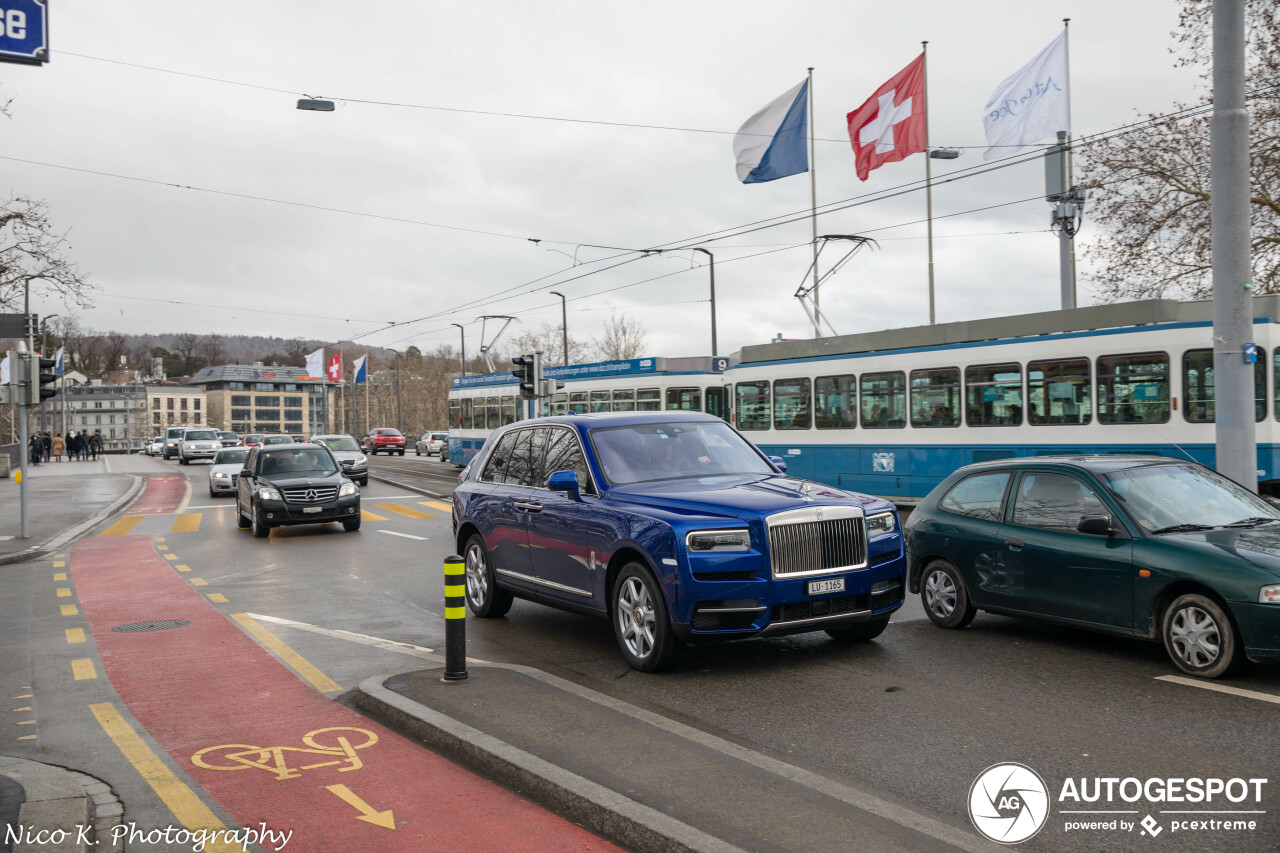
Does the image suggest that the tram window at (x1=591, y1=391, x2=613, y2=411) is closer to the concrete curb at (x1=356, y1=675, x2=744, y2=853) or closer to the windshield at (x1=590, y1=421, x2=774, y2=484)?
the windshield at (x1=590, y1=421, x2=774, y2=484)

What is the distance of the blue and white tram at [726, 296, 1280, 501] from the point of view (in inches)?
584

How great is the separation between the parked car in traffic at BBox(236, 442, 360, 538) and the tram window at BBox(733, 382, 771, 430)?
30.6 ft

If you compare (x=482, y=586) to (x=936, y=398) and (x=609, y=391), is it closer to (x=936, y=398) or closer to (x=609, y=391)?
(x=936, y=398)

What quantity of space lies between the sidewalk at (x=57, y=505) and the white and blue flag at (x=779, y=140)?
62.7ft

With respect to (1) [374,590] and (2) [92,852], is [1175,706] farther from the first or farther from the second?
(1) [374,590]

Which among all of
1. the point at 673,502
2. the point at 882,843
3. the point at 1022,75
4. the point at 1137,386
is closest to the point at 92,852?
the point at 882,843

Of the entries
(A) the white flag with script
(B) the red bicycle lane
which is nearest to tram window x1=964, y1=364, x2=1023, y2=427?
(A) the white flag with script

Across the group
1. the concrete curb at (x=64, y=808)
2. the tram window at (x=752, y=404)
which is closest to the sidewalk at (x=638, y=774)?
the concrete curb at (x=64, y=808)

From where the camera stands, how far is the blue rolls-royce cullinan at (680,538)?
7000mm

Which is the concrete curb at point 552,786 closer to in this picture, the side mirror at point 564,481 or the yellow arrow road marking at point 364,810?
the yellow arrow road marking at point 364,810

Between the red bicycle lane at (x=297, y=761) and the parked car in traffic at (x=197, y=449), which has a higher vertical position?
the parked car in traffic at (x=197, y=449)

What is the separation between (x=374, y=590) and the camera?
12.1 metres

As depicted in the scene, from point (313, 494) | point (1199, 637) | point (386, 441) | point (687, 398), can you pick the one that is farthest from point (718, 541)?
point (386, 441)

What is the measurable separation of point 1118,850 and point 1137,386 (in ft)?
42.0
